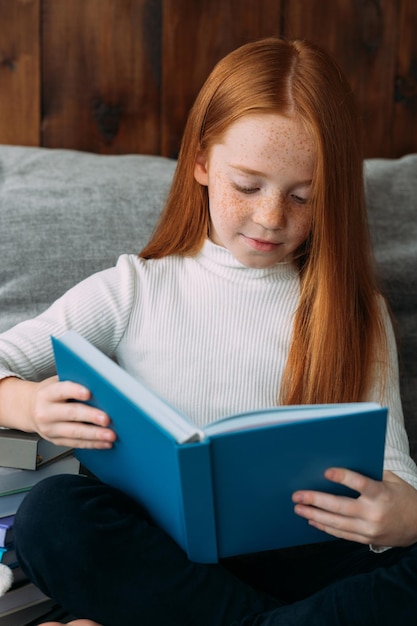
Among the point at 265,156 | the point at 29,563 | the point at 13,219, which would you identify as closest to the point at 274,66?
the point at 265,156

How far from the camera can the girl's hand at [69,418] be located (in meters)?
0.95

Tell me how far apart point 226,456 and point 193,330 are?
1.25ft

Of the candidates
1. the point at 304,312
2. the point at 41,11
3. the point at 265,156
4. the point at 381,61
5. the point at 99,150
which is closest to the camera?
the point at 265,156

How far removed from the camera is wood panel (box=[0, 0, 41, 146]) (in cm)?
157

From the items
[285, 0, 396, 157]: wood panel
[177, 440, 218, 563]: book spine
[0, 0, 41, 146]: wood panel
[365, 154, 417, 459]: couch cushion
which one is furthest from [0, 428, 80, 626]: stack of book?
[285, 0, 396, 157]: wood panel

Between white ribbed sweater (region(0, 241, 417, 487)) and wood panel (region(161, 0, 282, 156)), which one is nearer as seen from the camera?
white ribbed sweater (region(0, 241, 417, 487))

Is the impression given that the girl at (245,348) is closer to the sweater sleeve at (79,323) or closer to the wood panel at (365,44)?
the sweater sleeve at (79,323)

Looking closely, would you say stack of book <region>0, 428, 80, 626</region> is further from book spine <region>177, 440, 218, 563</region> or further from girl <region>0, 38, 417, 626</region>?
book spine <region>177, 440, 218, 563</region>

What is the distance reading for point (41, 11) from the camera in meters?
1.58

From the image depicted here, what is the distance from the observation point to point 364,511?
3.12 feet

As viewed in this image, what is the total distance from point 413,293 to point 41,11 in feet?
2.76

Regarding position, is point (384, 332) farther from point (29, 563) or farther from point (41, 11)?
point (41, 11)

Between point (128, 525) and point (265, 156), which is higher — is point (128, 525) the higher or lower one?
the lower one

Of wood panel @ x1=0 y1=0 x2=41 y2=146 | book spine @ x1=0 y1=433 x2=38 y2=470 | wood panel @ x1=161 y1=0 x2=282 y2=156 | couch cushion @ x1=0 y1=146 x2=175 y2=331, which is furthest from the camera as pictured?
wood panel @ x1=161 y1=0 x2=282 y2=156
